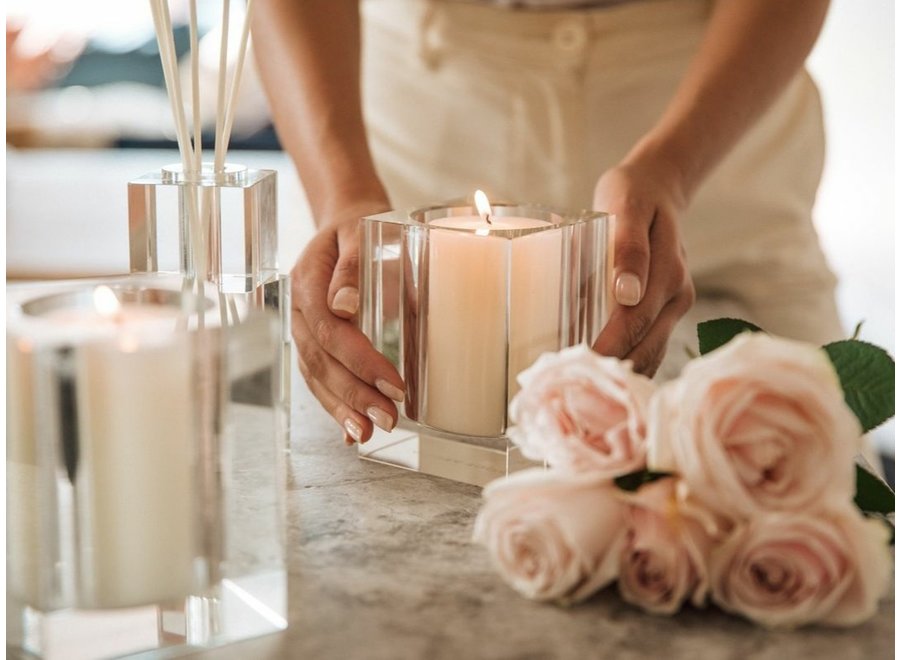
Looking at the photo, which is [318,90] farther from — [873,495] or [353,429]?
[873,495]

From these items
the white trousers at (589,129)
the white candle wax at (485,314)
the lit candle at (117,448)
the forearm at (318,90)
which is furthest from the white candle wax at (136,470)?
the white trousers at (589,129)

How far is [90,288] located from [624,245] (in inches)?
15.9

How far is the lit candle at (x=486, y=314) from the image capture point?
65 cm

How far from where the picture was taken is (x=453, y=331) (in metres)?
0.67

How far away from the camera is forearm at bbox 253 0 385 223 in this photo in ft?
3.11

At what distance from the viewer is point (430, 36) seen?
1214mm

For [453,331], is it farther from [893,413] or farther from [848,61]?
[848,61]

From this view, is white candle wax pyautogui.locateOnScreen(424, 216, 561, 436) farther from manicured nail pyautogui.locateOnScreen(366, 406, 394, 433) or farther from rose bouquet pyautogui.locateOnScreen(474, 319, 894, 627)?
rose bouquet pyautogui.locateOnScreen(474, 319, 894, 627)

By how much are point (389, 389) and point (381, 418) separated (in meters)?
0.02

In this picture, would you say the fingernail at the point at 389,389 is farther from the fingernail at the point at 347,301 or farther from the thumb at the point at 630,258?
the thumb at the point at 630,258

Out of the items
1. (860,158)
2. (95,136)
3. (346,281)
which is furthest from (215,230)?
(95,136)

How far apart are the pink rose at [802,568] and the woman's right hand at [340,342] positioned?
0.91 feet

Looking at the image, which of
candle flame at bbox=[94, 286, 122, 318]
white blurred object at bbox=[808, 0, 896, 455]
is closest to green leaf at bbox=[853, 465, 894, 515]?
candle flame at bbox=[94, 286, 122, 318]

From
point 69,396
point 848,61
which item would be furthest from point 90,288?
point 848,61
